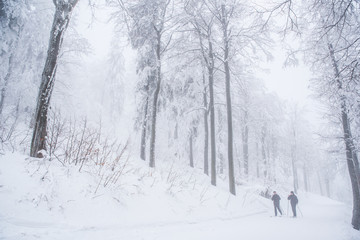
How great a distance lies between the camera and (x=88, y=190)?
3.54 metres

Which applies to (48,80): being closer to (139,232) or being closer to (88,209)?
(88,209)

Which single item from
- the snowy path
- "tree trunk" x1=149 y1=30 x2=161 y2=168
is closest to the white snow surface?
the snowy path

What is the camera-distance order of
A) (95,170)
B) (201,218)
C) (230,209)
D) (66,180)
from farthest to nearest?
(230,209)
(201,218)
(95,170)
(66,180)

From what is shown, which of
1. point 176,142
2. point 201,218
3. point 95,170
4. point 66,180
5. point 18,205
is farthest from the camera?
point 176,142

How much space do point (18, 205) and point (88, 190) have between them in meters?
1.11

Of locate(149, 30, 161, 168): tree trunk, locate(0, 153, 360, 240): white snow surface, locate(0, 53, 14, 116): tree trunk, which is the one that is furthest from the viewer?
locate(0, 53, 14, 116): tree trunk

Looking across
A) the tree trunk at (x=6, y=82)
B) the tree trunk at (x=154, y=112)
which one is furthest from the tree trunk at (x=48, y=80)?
the tree trunk at (x=6, y=82)

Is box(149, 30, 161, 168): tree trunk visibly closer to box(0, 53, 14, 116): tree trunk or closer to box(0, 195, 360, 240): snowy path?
box(0, 195, 360, 240): snowy path

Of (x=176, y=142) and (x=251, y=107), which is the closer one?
(x=176, y=142)

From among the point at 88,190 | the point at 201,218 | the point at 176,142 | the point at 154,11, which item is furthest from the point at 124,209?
the point at 176,142

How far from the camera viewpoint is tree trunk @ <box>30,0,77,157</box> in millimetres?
3940

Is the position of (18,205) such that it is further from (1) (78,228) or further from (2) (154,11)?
(2) (154,11)

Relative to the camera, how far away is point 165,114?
15312mm

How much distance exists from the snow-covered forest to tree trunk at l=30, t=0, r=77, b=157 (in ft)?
0.08
